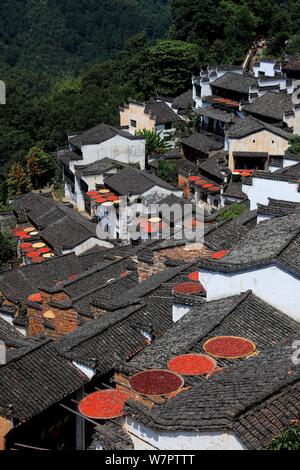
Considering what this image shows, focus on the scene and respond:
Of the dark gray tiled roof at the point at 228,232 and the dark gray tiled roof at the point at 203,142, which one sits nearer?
the dark gray tiled roof at the point at 228,232

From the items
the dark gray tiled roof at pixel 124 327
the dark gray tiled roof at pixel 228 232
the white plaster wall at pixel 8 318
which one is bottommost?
the white plaster wall at pixel 8 318

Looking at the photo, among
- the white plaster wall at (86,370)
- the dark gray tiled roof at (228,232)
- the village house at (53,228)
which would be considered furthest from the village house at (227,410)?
the village house at (53,228)

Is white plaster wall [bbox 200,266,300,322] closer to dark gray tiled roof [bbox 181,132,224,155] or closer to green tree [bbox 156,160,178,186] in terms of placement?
green tree [bbox 156,160,178,186]

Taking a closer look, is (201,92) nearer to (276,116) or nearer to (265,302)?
(276,116)

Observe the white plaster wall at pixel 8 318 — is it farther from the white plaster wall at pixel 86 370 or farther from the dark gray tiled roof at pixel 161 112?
the dark gray tiled roof at pixel 161 112

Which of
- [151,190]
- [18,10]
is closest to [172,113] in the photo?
[151,190]

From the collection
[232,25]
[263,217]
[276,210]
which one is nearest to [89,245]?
[263,217]
